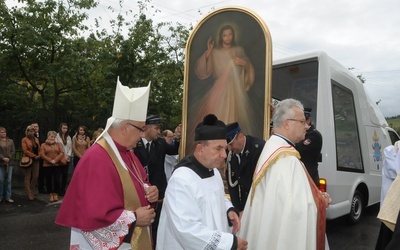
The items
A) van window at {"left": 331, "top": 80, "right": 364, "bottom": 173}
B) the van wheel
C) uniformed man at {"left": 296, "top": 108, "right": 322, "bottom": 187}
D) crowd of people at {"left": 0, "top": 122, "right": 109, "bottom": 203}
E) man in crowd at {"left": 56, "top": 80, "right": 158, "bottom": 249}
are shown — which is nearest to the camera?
man in crowd at {"left": 56, "top": 80, "right": 158, "bottom": 249}

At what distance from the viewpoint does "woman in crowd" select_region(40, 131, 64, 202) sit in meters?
8.79

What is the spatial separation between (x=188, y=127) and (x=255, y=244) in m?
2.95

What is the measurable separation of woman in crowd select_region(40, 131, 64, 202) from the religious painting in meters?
4.48

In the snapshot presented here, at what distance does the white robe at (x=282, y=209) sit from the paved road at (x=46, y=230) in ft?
10.6

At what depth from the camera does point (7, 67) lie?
11.1 m

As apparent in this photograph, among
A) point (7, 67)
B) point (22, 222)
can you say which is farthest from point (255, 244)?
point (7, 67)

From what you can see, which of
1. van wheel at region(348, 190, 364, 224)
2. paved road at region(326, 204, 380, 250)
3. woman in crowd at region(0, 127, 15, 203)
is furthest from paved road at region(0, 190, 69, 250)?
van wheel at region(348, 190, 364, 224)

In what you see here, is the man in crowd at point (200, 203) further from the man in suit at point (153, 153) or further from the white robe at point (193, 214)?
the man in suit at point (153, 153)

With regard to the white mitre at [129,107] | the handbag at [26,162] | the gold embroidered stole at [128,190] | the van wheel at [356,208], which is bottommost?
the van wheel at [356,208]

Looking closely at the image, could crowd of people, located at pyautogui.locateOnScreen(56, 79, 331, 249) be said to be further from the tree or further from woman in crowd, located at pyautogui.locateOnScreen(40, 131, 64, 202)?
the tree

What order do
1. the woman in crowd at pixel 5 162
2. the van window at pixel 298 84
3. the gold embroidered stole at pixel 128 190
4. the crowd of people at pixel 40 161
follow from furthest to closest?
1. the crowd of people at pixel 40 161
2. the woman in crowd at pixel 5 162
3. the van window at pixel 298 84
4. the gold embroidered stole at pixel 128 190

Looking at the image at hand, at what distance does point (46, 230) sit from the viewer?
653cm

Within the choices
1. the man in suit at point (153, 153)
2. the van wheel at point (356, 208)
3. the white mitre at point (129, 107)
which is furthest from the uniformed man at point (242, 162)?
the van wheel at point (356, 208)

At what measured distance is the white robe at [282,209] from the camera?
277cm
